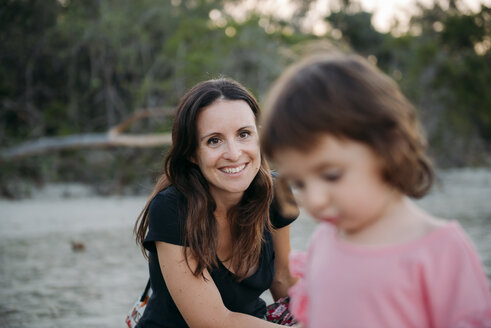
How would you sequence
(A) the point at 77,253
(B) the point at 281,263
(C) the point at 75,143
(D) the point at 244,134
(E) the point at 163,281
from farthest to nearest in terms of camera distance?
(C) the point at 75,143
(A) the point at 77,253
(B) the point at 281,263
(D) the point at 244,134
(E) the point at 163,281

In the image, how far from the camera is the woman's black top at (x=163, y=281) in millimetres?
2164

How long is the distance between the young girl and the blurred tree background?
9.98m

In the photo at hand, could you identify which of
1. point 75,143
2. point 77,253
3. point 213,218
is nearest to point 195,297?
point 213,218

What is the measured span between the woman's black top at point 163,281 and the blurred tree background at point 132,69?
28.8 feet

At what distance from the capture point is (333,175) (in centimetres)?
110

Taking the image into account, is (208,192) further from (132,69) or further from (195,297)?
(132,69)

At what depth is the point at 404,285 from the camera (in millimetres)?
1092

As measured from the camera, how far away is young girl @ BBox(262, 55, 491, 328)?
1076mm

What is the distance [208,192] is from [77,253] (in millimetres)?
4586

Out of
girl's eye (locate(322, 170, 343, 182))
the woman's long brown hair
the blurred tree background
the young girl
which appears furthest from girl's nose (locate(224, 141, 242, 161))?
the blurred tree background

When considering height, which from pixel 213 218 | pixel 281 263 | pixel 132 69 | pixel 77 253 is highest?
pixel 132 69

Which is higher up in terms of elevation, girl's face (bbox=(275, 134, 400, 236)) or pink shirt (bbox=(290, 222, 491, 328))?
girl's face (bbox=(275, 134, 400, 236))

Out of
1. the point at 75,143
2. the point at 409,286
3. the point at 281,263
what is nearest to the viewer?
the point at 409,286

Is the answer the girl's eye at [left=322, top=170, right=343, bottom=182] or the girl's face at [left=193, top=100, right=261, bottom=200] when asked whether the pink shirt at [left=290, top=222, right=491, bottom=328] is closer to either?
the girl's eye at [left=322, top=170, right=343, bottom=182]
